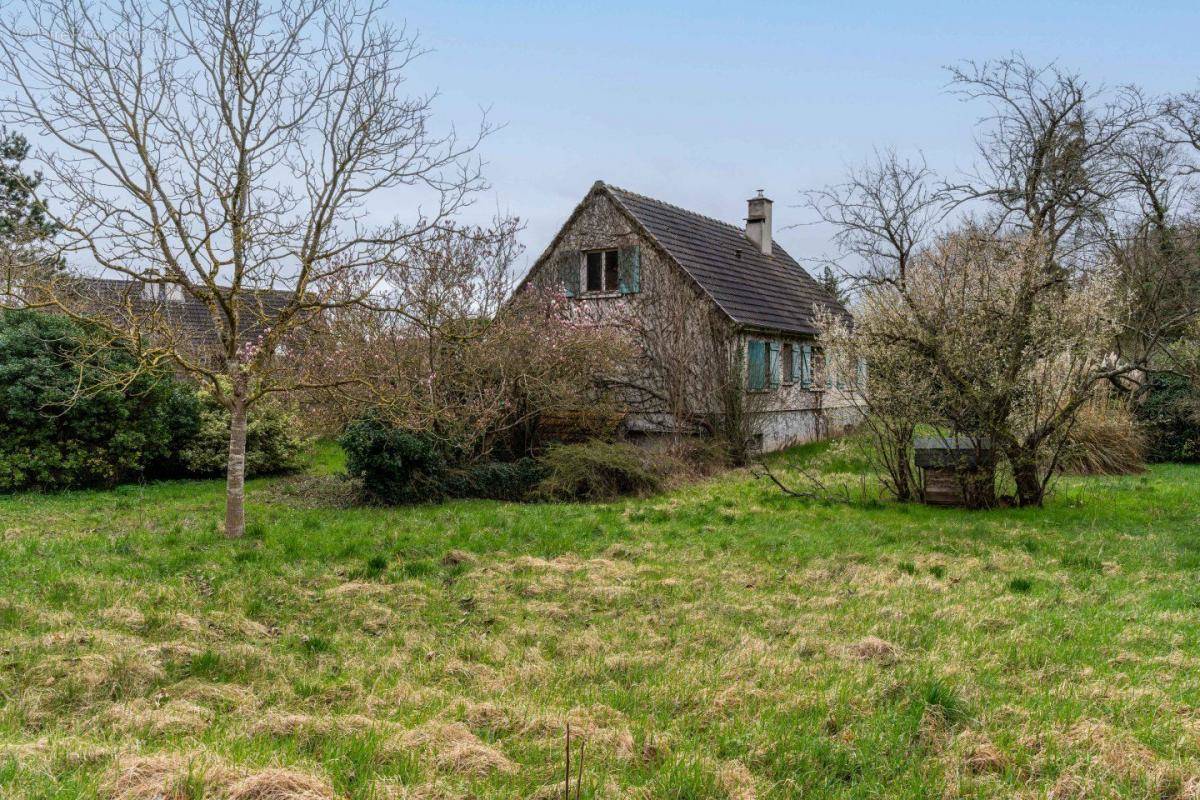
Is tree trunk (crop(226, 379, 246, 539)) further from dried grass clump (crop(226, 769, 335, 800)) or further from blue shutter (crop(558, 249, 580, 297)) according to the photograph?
blue shutter (crop(558, 249, 580, 297))

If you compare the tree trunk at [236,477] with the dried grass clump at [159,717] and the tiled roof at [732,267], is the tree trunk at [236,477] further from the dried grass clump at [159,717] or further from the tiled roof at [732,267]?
the tiled roof at [732,267]

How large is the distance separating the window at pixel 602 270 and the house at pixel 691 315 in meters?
0.03

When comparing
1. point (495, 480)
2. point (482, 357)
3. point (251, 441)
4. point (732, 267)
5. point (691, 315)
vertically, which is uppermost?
point (732, 267)

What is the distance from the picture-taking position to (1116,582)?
7.48 meters

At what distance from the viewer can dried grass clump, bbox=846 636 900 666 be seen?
5324 mm

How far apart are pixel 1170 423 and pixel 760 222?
1276 cm

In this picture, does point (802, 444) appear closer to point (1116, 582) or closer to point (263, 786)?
point (1116, 582)

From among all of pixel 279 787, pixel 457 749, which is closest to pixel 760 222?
pixel 457 749

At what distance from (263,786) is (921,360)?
10121mm

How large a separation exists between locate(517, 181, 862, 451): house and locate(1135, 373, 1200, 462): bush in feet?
23.3

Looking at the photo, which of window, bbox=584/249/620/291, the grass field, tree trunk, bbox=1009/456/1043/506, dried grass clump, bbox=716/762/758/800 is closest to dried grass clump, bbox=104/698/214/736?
the grass field

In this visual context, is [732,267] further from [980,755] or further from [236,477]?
[980,755]

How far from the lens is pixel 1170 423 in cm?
1922

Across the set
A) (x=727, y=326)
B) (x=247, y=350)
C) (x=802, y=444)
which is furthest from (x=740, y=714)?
(x=802, y=444)
